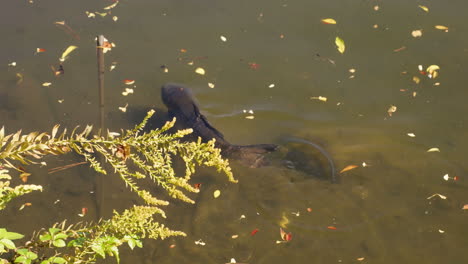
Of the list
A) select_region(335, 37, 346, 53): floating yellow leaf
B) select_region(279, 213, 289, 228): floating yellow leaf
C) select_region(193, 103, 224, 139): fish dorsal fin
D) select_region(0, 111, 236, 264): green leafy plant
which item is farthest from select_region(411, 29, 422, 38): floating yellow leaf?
select_region(0, 111, 236, 264): green leafy plant

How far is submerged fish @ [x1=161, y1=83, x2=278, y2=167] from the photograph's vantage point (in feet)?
17.6

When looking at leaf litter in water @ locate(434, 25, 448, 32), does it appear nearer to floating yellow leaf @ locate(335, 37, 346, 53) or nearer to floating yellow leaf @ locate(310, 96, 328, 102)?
floating yellow leaf @ locate(335, 37, 346, 53)

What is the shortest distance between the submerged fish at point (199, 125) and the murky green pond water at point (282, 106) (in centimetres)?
18

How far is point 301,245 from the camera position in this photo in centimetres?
466

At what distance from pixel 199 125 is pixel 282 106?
119cm

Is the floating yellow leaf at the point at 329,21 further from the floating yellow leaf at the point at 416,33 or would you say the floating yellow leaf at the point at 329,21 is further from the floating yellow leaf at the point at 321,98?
the floating yellow leaf at the point at 321,98

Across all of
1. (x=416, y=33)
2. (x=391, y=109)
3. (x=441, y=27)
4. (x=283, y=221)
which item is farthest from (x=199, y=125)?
(x=441, y=27)

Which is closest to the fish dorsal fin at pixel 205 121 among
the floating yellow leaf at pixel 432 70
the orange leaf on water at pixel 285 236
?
the orange leaf on water at pixel 285 236

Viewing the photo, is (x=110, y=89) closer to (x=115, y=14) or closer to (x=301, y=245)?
(x=115, y=14)

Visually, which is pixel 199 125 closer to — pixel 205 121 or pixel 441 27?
pixel 205 121

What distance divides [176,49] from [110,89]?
45.6 inches

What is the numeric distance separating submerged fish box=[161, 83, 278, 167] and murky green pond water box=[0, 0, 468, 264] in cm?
18

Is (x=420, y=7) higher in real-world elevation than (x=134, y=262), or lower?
Result: higher

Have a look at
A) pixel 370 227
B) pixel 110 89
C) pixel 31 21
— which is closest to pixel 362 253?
pixel 370 227
